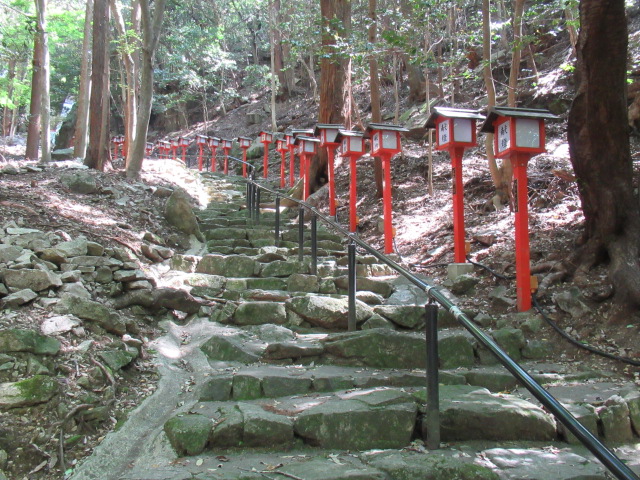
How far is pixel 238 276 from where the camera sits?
6.04 m

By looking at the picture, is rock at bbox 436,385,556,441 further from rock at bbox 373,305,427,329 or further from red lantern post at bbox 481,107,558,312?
red lantern post at bbox 481,107,558,312

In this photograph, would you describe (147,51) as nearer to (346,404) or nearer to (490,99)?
(490,99)

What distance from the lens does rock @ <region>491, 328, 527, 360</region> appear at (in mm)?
4133

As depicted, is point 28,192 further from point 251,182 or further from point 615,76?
point 615,76

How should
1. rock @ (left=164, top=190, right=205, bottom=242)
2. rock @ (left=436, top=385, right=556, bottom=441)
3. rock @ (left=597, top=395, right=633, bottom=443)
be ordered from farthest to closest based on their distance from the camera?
rock @ (left=164, top=190, right=205, bottom=242), rock @ (left=597, top=395, right=633, bottom=443), rock @ (left=436, top=385, right=556, bottom=441)

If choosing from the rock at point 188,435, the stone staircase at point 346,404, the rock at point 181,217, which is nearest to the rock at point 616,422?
the stone staircase at point 346,404

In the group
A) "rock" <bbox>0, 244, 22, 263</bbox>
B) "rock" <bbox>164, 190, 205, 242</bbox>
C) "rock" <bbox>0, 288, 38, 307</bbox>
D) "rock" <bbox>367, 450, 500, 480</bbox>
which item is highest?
"rock" <bbox>164, 190, 205, 242</bbox>

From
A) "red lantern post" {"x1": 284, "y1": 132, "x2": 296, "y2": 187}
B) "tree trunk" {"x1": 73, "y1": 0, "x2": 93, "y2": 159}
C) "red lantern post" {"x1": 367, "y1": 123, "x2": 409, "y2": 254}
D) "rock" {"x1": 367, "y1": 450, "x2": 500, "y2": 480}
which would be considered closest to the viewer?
"rock" {"x1": 367, "y1": 450, "x2": 500, "y2": 480}

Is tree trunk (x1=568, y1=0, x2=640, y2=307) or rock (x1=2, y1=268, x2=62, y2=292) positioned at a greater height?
tree trunk (x1=568, y1=0, x2=640, y2=307)

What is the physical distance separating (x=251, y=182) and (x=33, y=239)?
494 cm

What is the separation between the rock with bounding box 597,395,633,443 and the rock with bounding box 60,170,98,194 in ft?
24.6

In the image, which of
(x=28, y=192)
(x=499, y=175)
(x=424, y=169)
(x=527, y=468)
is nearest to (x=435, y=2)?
(x=499, y=175)

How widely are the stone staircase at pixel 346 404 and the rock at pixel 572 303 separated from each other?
0.62m

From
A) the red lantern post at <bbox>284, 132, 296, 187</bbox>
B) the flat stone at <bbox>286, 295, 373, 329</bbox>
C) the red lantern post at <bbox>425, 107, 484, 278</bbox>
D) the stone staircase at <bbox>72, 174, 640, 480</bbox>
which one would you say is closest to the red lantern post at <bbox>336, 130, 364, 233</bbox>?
the red lantern post at <bbox>425, 107, 484, 278</bbox>
